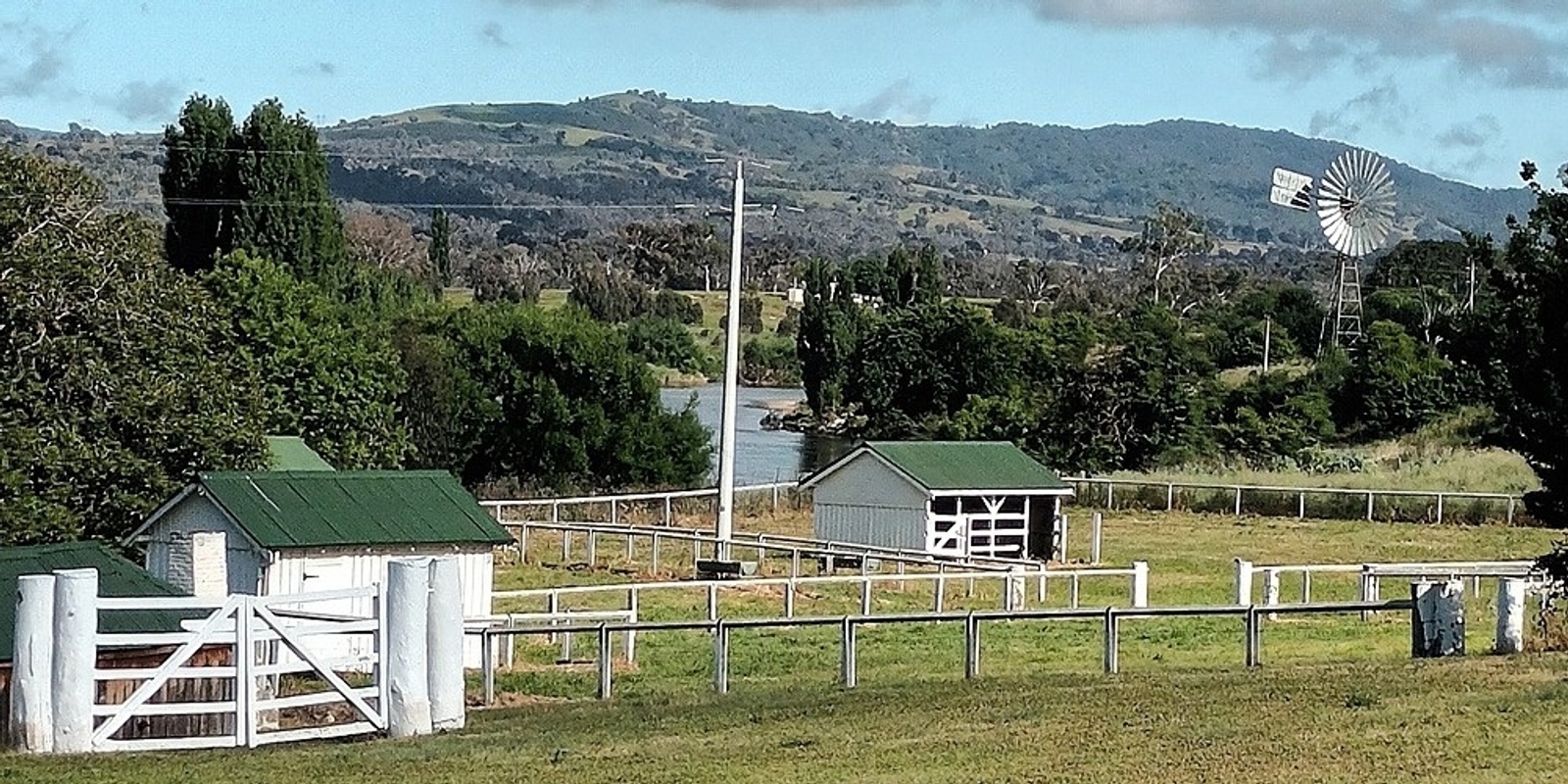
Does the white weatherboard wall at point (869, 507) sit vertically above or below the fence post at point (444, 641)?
below

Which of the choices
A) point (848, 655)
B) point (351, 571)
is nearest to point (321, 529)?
point (351, 571)

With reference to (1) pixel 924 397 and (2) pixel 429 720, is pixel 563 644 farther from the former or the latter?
(1) pixel 924 397

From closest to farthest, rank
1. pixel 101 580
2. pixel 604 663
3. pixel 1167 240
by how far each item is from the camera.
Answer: pixel 101 580 < pixel 604 663 < pixel 1167 240

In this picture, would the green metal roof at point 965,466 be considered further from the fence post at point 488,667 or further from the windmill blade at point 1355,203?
the windmill blade at point 1355,203

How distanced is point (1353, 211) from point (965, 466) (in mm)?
63527

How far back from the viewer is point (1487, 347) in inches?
918

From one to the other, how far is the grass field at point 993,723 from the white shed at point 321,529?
7.18 feet

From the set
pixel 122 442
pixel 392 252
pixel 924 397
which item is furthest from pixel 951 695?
pixel 392 252

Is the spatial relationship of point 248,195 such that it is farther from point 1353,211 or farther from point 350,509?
point 1353,211

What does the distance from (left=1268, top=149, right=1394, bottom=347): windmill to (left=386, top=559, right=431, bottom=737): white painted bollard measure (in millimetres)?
89844

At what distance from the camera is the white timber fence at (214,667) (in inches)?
677

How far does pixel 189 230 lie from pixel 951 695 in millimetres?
62002

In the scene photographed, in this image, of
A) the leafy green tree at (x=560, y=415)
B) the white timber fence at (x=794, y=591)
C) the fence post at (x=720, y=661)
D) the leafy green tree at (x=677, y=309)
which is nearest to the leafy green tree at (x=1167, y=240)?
the leafy green tree at (x=677, y=309)

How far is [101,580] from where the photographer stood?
67.8 feet
